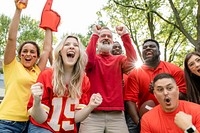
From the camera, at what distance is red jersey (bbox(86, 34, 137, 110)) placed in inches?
192

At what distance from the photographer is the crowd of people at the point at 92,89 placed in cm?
392

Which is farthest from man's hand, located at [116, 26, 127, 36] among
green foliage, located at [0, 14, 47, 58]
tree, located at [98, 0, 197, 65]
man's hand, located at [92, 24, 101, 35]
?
green foliage, located at [0, 14, 47, 58]

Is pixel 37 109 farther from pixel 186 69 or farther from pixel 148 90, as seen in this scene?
pixel 186 69

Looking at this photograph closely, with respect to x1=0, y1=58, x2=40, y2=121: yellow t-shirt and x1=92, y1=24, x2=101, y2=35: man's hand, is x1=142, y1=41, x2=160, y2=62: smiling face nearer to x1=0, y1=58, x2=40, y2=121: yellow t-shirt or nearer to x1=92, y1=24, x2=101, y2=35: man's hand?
x1=92, y1=24, x2=101, y2=35: man's hand

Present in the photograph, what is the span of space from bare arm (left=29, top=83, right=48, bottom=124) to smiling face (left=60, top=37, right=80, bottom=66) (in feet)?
2.63

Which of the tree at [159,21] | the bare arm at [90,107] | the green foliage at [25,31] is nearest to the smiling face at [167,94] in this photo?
the bare arm at [90,107]

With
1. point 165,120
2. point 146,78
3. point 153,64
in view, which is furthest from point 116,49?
point 165,120

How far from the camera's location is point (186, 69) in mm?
5012

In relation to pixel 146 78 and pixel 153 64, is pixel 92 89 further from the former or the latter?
pixel 153 64

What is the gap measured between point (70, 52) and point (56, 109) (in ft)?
2.77

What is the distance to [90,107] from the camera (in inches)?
152

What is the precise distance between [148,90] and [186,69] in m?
0.76

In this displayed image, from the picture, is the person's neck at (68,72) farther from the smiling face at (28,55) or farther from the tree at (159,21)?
the tree at (159,21)

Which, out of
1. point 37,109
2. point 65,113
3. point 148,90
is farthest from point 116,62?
point 37,109
